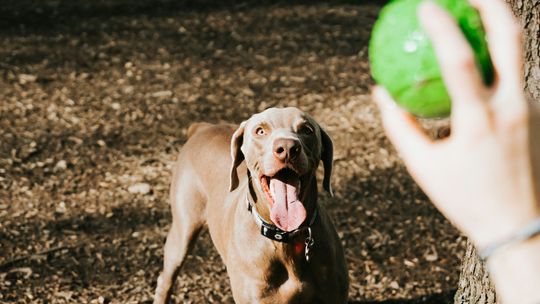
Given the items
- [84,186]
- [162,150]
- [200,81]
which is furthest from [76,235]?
[200,81]

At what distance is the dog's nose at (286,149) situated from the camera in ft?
11.5

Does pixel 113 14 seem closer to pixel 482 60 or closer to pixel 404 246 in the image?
pixel 404 246

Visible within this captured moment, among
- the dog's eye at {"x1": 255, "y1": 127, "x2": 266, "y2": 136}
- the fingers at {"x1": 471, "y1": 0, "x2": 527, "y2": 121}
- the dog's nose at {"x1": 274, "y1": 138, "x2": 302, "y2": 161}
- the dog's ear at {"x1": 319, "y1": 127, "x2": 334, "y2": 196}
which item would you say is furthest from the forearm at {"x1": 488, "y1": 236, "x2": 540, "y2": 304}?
the dog's ear at {"x1": 319, "y1": 127, "x2": 334, "y2": 196}

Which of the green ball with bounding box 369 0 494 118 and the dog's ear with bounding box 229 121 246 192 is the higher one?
the green ball with bounding box 369 0 494 118

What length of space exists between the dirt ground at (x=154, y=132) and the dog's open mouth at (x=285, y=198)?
1577 mm

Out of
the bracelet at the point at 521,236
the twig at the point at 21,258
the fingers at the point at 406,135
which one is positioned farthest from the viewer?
the twig at the point at 21,258

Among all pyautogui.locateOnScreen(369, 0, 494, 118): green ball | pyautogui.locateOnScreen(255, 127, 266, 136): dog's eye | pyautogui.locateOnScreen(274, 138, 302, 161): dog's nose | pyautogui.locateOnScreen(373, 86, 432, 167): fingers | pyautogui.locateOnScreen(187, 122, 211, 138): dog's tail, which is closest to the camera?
pyautogui.locateOnScreen(373, 86, 432, 167): fingers

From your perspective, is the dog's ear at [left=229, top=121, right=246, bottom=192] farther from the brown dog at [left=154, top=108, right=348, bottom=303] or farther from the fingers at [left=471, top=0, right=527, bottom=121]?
the fingers at [left=471, top=0, right=527, bottom=121]

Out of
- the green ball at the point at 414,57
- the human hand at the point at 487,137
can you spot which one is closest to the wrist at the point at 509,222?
the human hand at the point at 487,137

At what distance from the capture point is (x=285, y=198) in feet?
11.9

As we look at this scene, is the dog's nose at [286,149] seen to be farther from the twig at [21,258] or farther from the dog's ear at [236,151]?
→ the twig at [21,258]

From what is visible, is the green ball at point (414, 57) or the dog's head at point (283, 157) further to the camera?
the dog's head at point (283, 157)

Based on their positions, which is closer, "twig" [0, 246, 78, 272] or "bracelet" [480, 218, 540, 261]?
"bracelet" [480, 218, 540, 261]

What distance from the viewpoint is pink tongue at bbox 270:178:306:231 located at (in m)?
3.55
